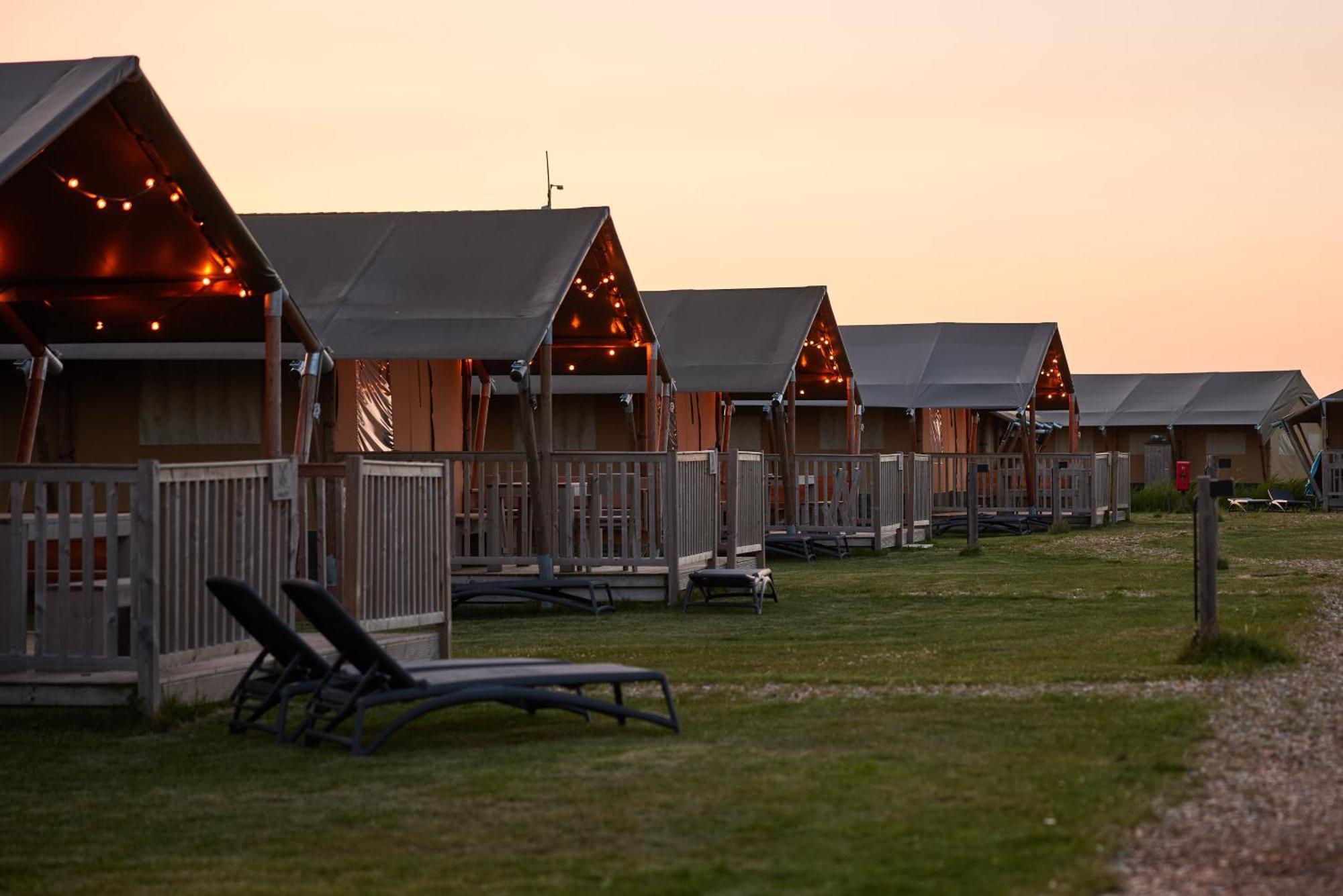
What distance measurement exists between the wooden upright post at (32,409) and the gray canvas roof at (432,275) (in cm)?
302

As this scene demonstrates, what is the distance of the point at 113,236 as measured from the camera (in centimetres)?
1237

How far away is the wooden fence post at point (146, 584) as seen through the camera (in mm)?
8578

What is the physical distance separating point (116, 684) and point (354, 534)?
1801 mm

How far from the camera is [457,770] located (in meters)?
7.23

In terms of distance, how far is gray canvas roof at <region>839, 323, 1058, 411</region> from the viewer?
34375 millimetres

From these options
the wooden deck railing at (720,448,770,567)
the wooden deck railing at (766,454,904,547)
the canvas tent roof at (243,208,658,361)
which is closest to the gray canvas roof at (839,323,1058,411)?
the wooden deck railing at (766,454,904,547)

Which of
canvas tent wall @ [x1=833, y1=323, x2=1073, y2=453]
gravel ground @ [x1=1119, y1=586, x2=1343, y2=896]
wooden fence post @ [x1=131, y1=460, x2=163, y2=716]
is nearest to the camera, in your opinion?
gravel ground @ [x1=1119, y1=586, x2=1343, y2=896]

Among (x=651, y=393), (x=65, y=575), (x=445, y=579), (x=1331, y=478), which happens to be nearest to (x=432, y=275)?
(x=651, y=393)

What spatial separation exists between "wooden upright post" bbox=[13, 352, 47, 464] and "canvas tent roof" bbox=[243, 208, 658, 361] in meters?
3.08

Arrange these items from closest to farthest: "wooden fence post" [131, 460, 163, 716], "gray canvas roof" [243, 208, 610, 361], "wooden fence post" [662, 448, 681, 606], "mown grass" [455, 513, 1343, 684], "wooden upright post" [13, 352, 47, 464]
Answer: "wooden fence post" [131, 460, 163, 716] → "mown grass" [455, 513, 1343, 684] → "wooden upright post" [13, 352, 47, 464] → "wooden fence post" [662, 448, 681, 606] → "gray canvas roof" [243, 208, 610, 361]

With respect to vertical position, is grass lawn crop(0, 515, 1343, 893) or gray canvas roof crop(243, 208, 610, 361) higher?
gray canvas roof crop(243, 208, 610, 361)

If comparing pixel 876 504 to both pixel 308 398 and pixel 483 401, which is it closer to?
pixel 483 401

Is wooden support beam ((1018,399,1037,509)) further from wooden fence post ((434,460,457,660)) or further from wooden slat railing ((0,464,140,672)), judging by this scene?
wooden slat railing ((0,464,140,672))

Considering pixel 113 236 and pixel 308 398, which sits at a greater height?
pixel 113 236
